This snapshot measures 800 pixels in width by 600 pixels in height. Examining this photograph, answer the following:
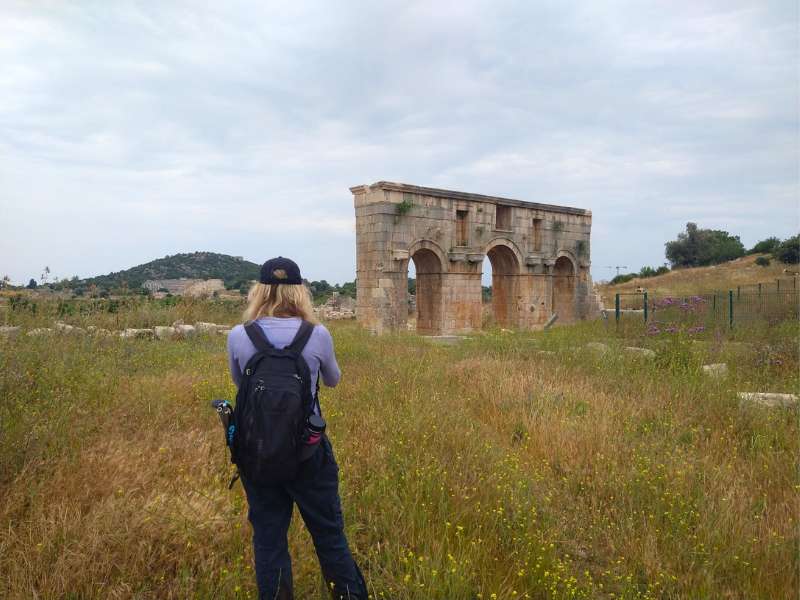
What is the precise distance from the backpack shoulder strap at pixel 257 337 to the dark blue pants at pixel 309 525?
55 centimetres

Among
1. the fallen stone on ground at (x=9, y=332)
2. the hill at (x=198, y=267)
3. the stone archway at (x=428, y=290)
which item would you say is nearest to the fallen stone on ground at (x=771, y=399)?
the fallen stone on ground at (x=9, y=332)

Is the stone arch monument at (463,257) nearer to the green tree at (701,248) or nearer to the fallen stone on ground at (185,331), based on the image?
the fallen stone on ground at (185,331)

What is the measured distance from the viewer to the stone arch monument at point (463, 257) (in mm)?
15328

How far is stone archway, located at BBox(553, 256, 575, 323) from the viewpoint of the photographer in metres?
21.3

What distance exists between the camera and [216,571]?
2.89 meters

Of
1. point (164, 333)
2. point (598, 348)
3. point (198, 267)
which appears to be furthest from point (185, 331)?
point (198, 267)

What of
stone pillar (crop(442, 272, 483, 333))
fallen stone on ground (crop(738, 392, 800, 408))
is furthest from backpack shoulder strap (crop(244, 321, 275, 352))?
stone pillar (crop(442, 272, 483, 333))

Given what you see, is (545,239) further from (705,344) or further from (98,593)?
(98,593)

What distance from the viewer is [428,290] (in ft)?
56.6

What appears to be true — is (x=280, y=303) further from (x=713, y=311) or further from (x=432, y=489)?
(x=713, y=311)

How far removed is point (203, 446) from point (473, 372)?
13.1ft

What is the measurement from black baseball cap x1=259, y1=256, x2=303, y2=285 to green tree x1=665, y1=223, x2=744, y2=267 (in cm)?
4953

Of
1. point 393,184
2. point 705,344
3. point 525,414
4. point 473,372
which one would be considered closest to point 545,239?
point 393,184

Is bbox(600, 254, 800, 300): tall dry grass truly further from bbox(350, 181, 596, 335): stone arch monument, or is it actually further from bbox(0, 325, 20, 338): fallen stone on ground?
bbox(0, 325, 20, 338): fallen stone on ground
